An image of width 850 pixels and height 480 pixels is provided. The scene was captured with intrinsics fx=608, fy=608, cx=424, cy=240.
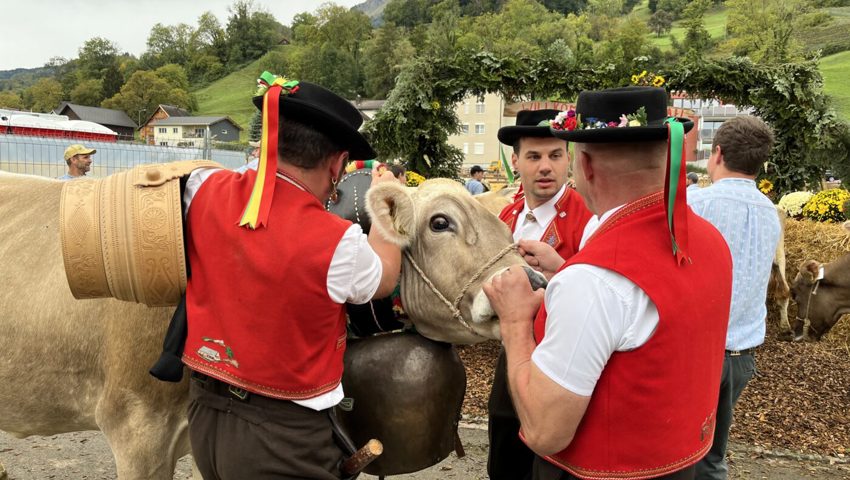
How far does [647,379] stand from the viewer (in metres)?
1.55

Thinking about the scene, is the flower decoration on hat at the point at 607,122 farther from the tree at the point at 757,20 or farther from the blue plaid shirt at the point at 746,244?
the tree at the point at 757,20

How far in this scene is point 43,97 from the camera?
9288 centimetres

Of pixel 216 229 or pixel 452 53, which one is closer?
pixel 216 229

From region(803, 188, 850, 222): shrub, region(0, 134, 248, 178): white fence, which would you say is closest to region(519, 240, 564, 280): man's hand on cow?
region(0, 134, 248, 178): white fence

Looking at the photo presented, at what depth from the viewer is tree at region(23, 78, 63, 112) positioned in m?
92.5

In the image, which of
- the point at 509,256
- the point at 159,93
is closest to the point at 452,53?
the point at 509,256

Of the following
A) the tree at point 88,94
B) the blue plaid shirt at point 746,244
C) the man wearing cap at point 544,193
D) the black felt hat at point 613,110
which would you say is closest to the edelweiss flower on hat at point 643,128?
the black felt hat at point 613,110

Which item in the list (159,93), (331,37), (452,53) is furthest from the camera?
(331,37)

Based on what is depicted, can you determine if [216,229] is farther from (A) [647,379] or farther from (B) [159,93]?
(B) [159,93]

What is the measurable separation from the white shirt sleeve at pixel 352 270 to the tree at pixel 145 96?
323ft

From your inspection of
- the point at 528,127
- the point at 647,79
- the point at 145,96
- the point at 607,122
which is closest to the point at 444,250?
the point at 607,122

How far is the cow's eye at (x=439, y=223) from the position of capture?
7.38 feet

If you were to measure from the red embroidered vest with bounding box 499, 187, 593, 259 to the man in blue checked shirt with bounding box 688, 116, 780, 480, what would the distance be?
0.82 m

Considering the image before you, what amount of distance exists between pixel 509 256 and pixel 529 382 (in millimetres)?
702
